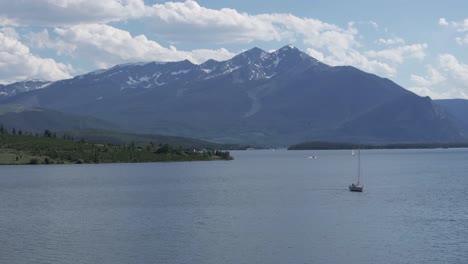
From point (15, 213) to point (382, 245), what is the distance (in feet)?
191

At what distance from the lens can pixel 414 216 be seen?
10256 cm

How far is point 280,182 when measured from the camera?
584ft

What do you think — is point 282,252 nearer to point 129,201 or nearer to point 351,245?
point 351,245

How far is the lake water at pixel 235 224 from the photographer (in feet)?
243

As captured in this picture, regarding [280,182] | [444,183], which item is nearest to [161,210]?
[280,182]

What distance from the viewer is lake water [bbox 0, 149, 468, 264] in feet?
243

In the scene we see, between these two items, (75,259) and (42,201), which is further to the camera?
(42,201)

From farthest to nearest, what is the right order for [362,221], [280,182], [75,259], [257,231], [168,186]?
1. [280,182]
2. [168,186]
3. [362,221]
4. [257,231]
5. [75,259]

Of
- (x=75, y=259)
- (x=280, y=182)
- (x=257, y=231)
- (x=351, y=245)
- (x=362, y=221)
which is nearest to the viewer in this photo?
(x=75, y=259)

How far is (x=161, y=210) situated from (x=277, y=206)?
18.7 meters

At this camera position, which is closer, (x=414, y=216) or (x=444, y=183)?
(x=414, y=216)

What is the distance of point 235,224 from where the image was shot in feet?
310

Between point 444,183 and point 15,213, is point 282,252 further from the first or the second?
point 444,183

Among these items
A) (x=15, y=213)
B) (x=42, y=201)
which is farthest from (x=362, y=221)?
(x=42, y=201)
